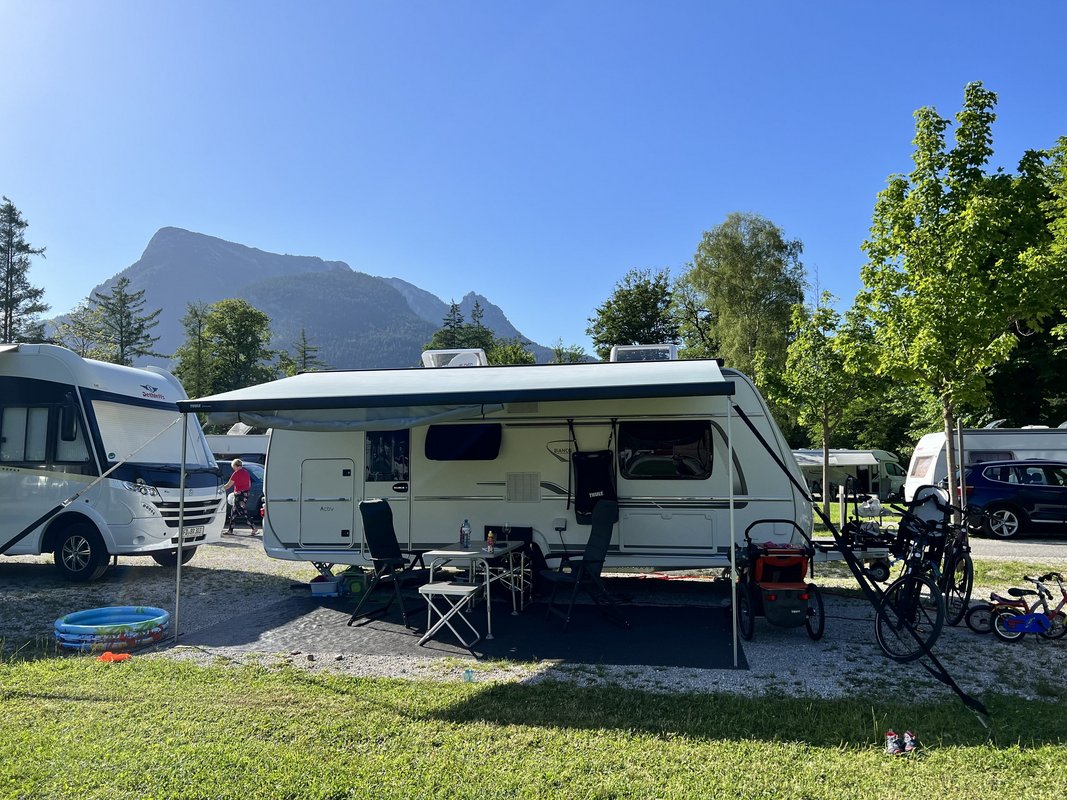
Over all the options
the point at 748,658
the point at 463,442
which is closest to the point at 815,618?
the point at 748,658

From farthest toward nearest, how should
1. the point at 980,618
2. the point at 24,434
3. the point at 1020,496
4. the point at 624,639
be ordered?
the point at 1020,496, the point at 24,434, the point at 980,618, the point at 624,639

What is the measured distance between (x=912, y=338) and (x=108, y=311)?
5365 cm

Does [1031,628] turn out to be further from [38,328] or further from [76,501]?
[38,328]

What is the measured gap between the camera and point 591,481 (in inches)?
303

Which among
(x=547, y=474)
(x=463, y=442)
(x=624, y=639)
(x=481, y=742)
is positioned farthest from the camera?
(x=463, y=442)

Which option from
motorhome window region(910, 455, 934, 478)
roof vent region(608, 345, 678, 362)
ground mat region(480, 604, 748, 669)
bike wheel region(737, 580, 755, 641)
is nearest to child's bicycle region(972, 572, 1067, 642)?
bike wheel region(737, 580, 755, 641)

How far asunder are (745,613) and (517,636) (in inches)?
81.7

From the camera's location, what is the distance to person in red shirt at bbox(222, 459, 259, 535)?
15.0 metres

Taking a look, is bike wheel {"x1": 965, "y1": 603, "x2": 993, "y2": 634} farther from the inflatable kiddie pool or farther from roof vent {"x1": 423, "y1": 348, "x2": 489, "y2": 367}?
the inflatable kiddie pool

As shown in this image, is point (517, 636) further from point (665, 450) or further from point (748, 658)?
point (665, 450)

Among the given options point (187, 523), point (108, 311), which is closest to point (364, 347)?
point (108, 311)

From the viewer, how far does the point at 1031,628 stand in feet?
19.7

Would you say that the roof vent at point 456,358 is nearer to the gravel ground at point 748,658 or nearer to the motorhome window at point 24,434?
the gravel ground at point 748,658

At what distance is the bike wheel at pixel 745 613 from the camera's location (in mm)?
6180
